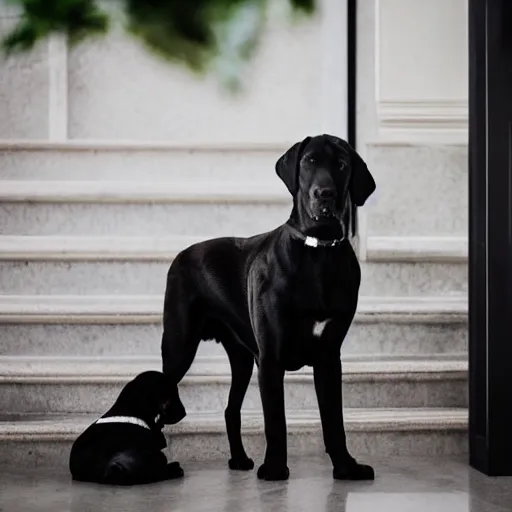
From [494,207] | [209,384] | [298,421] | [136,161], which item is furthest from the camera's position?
[136,161]

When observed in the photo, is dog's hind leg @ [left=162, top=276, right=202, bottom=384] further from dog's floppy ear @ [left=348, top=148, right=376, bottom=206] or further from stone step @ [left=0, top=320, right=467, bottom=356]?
dog's floppy ear @ [left=348, top=148, right=376, bottom=206]

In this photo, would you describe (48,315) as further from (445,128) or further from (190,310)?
(445,128)

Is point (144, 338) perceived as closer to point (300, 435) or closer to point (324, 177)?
point (300, 435)

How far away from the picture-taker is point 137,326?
139 inches

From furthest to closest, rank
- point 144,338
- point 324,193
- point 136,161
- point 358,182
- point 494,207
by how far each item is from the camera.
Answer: point 136,161
point 144,338
point 494,207
point 358,182
point 324,193

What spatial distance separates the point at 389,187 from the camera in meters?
3.60

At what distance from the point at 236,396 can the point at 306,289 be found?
540mm

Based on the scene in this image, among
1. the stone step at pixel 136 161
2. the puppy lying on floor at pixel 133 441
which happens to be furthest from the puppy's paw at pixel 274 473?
the stone step at pixel 136 161

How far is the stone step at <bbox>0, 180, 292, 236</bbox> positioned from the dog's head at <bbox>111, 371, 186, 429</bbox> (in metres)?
0.84

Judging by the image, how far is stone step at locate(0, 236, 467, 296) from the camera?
3.56 metres

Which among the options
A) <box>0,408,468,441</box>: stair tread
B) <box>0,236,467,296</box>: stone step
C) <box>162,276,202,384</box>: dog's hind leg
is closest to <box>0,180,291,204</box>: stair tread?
<box>0,236,467,296</box>: stone step

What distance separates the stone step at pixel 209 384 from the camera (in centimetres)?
339

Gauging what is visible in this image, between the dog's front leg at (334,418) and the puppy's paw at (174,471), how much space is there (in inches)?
16.4

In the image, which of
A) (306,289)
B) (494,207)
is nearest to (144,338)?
(306,289)
